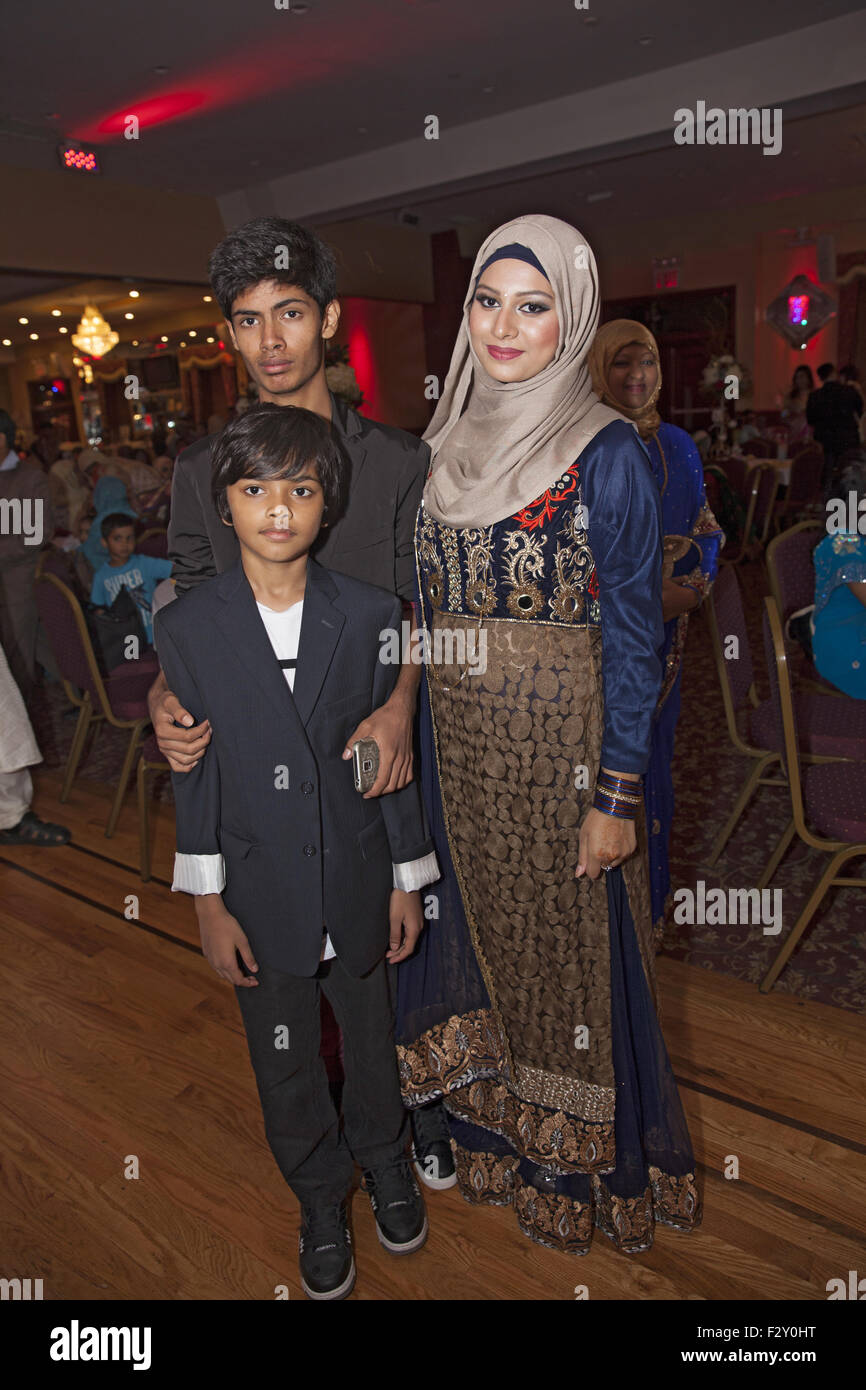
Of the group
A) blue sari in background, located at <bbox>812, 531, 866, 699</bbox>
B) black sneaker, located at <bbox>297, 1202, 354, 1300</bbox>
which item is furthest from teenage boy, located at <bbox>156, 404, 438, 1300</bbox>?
blue sari in background, located at <bbox>812, 531, 866, 699</bbox>

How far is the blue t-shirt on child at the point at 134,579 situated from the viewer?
158 inches

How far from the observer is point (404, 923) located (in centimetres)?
155

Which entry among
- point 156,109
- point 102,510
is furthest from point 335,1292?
point 156,109

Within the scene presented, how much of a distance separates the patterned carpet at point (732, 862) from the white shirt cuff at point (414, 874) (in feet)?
4.09

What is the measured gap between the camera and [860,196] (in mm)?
10359

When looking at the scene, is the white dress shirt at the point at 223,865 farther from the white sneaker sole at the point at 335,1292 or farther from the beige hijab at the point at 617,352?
the beige hijab at the point at 617,352

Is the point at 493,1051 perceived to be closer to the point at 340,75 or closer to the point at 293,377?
the point at 293,377

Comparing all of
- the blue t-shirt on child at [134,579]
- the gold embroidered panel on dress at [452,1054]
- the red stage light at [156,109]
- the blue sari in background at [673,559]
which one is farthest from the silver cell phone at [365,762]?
the red stage light at [156,109]

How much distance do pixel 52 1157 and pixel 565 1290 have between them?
1.06m

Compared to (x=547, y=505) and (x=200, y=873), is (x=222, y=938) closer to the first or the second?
(x=200, y=873)

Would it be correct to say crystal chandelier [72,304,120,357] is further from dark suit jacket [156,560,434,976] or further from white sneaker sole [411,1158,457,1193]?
white sneaker sole [411,1158,457,1193]

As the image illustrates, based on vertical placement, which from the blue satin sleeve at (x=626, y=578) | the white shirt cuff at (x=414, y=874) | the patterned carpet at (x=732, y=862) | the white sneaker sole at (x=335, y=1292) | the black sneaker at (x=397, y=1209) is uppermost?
the blue satin sleeve at (x=626, y=578)

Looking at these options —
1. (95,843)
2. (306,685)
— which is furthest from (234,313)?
(95,843)
